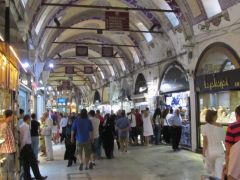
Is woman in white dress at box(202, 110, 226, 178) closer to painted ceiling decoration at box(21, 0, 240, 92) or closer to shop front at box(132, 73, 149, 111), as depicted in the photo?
painted ceiling decoration at box(21, 0, 240, 92)

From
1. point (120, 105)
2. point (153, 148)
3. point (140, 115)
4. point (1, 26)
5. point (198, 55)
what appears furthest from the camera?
point (120, 105)

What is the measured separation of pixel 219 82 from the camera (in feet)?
39.0

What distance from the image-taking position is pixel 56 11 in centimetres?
1655

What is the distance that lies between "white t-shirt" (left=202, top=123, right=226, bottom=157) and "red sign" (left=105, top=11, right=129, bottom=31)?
7847 mm

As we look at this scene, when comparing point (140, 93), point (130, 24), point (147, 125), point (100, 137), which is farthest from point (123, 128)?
point (140, 93)

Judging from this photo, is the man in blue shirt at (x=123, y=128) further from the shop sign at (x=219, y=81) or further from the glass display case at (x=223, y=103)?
the shop sign at (x=219, y=81)

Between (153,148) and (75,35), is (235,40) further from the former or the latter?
(75,35)

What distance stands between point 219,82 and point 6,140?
7447 mm

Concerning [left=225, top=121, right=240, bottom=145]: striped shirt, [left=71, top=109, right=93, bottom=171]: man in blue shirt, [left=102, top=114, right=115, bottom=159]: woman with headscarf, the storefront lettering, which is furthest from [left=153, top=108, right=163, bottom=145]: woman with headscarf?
[left=225, top=121, right=240, bottom=145]: striped shirt

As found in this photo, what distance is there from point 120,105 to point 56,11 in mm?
12147

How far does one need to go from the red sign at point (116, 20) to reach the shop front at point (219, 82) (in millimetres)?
2878

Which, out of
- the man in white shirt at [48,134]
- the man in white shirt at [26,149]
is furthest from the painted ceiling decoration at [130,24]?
the man in white shirt at [26,149]

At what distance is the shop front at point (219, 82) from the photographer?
36.8ft

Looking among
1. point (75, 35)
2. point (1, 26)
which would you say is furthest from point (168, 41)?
point (1, 26)
